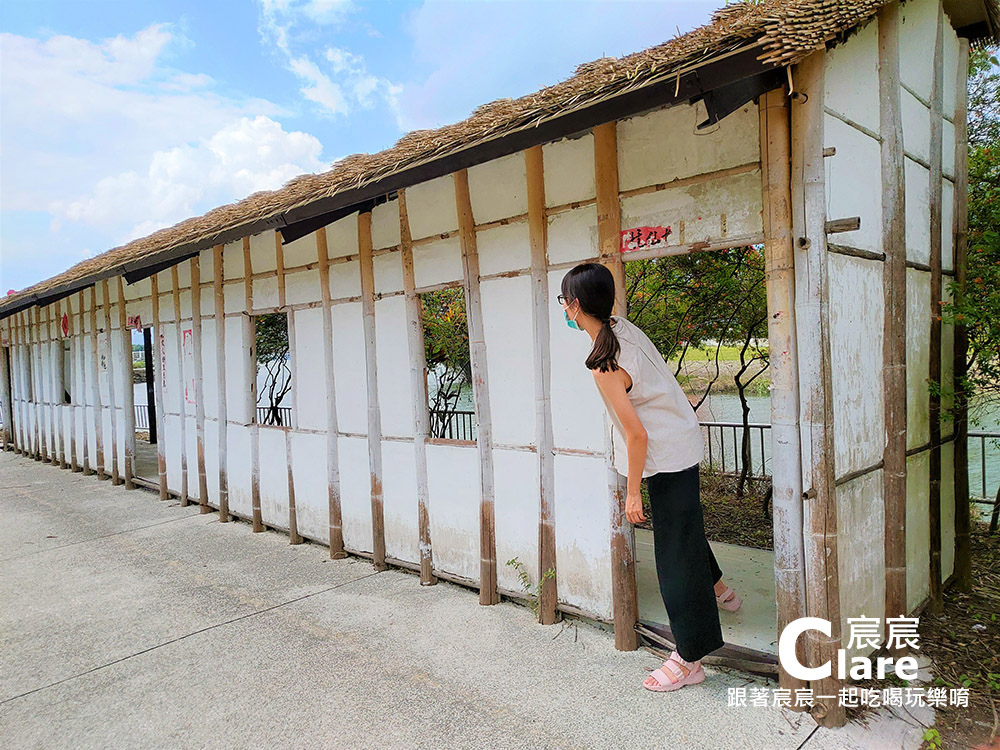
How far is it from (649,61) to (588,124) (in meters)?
0.42

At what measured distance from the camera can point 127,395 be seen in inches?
391

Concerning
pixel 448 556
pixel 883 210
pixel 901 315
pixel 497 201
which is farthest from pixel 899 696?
pixel 497 201

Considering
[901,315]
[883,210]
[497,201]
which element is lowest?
[901,315]

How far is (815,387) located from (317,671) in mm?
3227

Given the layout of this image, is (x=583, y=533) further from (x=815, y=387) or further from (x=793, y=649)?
(x=815, y=387)

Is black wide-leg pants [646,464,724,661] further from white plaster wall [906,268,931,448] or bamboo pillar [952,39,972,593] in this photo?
bamboo pillar [952,39,972,593]

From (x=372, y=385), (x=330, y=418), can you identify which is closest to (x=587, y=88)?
(x=372, y=385)

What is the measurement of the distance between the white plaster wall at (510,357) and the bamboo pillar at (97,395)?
9.00 m

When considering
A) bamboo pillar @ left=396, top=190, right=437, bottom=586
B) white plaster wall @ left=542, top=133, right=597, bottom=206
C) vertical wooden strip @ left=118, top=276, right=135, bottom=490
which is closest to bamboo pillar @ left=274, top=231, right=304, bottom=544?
bamboo pillar @ left=396, top=190, right=437, bottom=586

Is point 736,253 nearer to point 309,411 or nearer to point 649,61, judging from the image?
point 649,61

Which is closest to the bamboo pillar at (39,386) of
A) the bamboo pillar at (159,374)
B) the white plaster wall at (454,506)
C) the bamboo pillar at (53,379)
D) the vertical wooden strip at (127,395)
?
the bamboo pillar at (53,379)

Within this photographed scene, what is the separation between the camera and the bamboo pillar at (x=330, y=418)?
595cm

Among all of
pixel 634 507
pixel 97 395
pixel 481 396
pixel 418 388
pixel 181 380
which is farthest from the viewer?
pixel 97 395

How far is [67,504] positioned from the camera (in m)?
9.08
